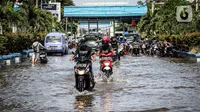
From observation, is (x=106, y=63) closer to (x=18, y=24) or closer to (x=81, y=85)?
(x=81, y=85)

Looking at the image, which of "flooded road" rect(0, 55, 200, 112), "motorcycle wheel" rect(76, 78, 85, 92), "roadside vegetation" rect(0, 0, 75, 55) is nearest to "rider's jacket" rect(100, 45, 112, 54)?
"flooded road" rect(0, 55, 200, 112)

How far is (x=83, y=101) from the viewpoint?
41.0 feet

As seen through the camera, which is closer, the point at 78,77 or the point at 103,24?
the point at 78,77

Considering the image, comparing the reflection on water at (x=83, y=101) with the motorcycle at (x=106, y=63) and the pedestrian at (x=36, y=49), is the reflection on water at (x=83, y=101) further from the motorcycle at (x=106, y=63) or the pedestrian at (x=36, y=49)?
the pedestrian at (x=36, y=49)

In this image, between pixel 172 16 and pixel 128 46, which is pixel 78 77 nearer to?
pixel 128 46

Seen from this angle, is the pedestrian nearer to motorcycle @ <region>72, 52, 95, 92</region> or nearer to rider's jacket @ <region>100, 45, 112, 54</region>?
rider's jacket @ <region>100, 45, 112, 54</region>

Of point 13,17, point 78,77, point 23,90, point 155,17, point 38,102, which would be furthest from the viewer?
point 155,17

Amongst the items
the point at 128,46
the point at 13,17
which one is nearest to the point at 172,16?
the point at 128,46

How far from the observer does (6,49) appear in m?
32.4

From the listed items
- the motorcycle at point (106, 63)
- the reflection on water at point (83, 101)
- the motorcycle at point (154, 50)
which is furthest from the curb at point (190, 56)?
the reflection on water at point (83, 101)

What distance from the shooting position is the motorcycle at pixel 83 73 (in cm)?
1378

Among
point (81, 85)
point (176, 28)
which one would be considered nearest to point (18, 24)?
point (176, 28)

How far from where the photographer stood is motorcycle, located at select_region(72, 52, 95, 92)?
45.2ft

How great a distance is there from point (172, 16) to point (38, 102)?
43096mm
